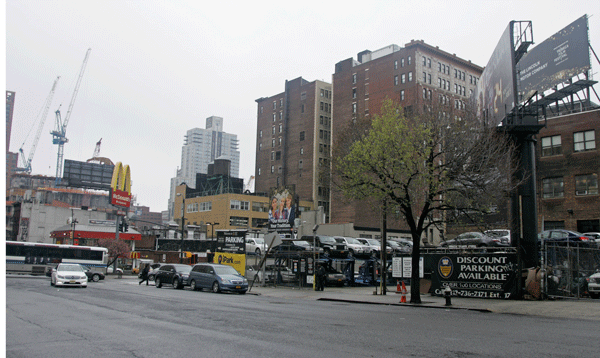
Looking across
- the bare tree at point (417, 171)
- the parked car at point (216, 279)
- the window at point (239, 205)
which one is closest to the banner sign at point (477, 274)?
the bare tree at point (417, 171)

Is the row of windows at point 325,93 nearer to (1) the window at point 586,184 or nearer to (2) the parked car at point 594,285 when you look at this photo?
(1) the window at point 586,184

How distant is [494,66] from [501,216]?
26.8 m

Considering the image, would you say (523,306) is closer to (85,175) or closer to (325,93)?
(325,93)

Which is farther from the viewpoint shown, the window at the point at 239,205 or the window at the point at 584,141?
the window at the point at 239,205

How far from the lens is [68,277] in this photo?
28.6m

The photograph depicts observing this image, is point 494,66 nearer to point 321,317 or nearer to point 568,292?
point 568,292

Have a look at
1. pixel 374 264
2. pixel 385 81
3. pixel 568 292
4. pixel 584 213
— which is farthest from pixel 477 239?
pixel 385 81

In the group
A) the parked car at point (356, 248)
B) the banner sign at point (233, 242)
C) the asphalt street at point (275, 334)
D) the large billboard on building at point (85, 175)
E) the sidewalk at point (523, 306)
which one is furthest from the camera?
the large billboard on building at point (85, 175)

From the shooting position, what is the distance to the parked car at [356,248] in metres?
34.8

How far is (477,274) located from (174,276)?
1835 centimetres

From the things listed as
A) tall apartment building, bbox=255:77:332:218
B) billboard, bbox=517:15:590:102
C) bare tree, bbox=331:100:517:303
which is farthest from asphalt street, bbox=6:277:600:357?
tall apartment building, bbox=255:77:332:218

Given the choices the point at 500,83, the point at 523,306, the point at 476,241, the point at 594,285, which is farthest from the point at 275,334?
the point at 476,241

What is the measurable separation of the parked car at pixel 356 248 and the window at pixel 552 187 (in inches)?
771

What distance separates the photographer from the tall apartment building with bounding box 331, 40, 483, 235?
8769 cm
